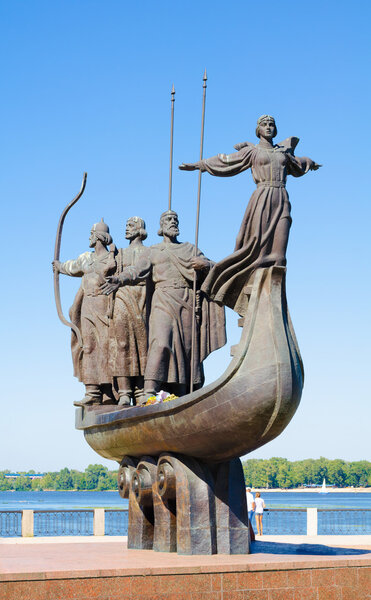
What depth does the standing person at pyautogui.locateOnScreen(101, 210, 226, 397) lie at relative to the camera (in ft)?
39.7

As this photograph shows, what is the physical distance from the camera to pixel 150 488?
11.5 meters

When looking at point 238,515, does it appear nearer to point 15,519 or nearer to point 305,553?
point 305,553

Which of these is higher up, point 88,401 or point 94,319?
point 94,319

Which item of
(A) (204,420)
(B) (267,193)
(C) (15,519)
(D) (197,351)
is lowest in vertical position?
(C) (15,519)

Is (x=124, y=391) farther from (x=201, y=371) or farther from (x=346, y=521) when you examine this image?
(x=346, y=521)

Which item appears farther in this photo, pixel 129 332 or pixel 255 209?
pixel 129 332

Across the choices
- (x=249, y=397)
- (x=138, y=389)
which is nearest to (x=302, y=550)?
(x=249, y=397)

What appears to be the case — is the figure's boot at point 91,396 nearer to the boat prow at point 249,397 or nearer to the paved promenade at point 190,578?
the boat prow at point 249,397

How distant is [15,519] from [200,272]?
12316 millimetres

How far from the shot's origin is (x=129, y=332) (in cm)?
1273

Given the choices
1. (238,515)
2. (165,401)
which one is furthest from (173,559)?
(165,401)

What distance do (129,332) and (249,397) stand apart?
333cm

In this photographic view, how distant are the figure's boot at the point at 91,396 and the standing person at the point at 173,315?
1297 millimetres

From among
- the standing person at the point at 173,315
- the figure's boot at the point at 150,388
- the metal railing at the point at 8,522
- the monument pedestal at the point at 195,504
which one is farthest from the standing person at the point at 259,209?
the metal railing at the point at 8,522
